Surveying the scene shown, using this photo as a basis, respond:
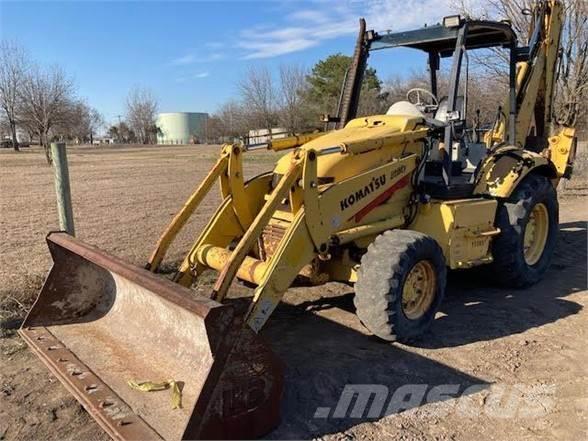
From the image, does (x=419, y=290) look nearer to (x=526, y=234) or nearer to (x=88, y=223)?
(x=526, y=234)

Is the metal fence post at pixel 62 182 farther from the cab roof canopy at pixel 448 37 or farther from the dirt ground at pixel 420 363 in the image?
the cab roof canopy at pixel 448 37

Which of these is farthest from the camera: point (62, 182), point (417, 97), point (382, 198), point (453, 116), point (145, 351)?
point (417, 97)

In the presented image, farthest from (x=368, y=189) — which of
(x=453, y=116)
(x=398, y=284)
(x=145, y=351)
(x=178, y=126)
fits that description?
(x=178, y=126)

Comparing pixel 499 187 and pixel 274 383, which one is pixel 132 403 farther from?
pixel 499 187

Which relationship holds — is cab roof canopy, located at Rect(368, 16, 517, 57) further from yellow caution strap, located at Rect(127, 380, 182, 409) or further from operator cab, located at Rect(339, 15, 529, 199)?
yellow caution strap, located at Rect(127, 380, 182, 409)

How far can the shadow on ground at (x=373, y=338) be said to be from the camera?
12.6 ft

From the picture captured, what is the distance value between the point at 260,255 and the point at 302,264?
3.01 ft

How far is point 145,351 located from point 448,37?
4.16m

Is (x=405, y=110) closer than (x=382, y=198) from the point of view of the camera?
No

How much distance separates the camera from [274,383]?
337cm

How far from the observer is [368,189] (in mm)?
4867

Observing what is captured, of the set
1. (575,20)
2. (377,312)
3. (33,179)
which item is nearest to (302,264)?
(377,312)

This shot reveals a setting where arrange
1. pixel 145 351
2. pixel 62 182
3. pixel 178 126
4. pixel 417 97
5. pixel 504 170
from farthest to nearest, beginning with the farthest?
pixel 178 126 < pixel 417 97 < pixel 504 170 < pixel 62 182 < pixel 145 351

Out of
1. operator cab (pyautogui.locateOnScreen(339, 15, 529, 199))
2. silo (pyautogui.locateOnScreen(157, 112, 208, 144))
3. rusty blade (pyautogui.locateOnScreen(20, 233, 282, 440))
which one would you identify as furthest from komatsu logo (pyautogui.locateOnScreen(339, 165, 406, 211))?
silo (pyautogui.locateOnScreen(157, 112, 208, 144))
